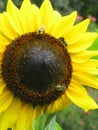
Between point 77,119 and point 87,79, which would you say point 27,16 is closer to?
point 87,79

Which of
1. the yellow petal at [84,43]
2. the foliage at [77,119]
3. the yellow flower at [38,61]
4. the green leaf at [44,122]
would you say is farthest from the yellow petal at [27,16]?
the foliage at [77,119]

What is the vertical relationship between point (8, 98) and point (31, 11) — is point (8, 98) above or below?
below

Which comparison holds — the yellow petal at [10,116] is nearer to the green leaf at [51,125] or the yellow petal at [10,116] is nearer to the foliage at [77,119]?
the green leaf at [51,125]

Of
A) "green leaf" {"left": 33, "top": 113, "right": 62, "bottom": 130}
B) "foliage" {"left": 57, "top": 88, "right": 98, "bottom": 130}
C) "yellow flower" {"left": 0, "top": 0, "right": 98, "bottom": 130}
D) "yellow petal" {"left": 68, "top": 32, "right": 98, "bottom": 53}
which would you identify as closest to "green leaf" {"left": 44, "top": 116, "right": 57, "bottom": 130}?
"green leaf" {"left": 33, "top": 113, "right": 62, "bottom": 130}

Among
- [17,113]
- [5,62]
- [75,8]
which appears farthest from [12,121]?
[75,8]

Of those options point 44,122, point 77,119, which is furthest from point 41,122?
point 77,119

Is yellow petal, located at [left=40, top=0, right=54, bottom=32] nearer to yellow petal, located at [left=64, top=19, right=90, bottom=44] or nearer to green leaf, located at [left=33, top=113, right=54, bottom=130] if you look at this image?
yellow petal, located at [left=64, top=19, right=90, bottom=44]

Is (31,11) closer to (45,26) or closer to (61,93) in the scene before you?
(45,26)

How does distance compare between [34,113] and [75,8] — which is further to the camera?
[75,8]
